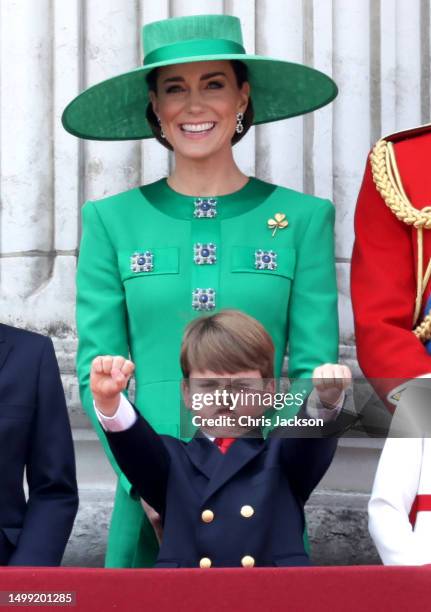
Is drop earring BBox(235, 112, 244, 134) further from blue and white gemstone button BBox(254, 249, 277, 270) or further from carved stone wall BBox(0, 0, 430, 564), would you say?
carved stone wall BBox(0, 0, 430, 564)

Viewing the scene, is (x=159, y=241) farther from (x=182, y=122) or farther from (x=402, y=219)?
(x=402, y=219)

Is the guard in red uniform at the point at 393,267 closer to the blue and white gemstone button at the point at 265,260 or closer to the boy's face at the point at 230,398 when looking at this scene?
the blue and white gemstone button at the point at 265,260

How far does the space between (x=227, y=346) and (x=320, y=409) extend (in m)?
0.28

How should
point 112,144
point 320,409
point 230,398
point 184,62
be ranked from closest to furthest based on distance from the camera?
point 320,409
point 230,398
point 184,62
point 112,144

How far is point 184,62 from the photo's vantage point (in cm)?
300

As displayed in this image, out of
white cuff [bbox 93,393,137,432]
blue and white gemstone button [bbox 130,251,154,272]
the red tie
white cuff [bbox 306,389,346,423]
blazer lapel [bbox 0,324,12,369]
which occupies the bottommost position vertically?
the red tie

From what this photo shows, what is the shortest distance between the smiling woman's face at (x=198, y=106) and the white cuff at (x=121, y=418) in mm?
767

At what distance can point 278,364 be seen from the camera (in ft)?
9.61

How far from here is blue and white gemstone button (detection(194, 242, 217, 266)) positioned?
2984 mm

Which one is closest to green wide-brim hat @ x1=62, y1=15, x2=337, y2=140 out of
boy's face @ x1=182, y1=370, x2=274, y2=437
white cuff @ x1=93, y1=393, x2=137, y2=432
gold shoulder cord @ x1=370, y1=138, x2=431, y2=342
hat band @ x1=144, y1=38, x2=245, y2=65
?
hat band @ x1=144, y1=38, x2=245, y2=65

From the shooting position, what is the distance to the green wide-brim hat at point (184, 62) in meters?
3.04

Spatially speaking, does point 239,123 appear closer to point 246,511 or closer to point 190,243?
point 190,243

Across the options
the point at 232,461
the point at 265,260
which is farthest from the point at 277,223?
the point at 232,461

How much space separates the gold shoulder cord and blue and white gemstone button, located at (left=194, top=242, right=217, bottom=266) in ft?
1.16
